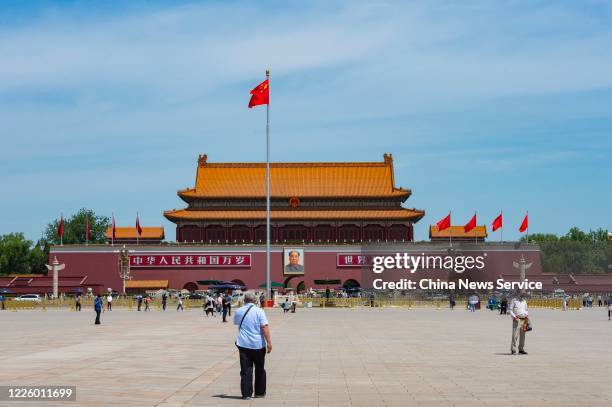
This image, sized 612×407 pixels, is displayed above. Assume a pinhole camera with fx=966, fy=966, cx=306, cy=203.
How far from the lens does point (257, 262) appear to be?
97125 mm

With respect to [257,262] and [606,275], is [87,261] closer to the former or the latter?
[257,262]

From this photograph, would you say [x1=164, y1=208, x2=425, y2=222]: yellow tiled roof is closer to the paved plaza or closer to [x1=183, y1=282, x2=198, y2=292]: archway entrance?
[x1=183, y1=282, x2=198, y2=292]: archway entrance

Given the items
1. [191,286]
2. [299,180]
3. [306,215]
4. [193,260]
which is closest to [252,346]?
[191,286]

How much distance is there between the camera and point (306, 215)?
101 m

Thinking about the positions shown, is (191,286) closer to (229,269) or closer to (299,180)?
(229,269)

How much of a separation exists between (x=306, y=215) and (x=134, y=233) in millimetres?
20667

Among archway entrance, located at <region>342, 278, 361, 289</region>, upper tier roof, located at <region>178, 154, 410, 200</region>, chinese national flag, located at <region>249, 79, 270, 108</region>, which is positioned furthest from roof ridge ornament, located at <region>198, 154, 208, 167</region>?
chinese national flag, located at <region>249, 79, 270, 108</region>

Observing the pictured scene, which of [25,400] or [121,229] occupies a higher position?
[121,229]

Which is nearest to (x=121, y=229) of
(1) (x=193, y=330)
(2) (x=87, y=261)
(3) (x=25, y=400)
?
(2) (x=87, y=261)

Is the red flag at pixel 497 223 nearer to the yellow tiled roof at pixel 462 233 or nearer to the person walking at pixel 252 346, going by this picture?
the yellow tiled roof at pixel 462 233

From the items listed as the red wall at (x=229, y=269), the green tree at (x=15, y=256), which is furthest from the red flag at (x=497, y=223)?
the green tree at (x=15, y=256)

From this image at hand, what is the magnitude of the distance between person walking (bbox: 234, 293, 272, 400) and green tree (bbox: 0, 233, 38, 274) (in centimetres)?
10919

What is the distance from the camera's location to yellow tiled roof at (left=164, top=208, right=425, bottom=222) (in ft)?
331

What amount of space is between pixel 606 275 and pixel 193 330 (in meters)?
74.1
